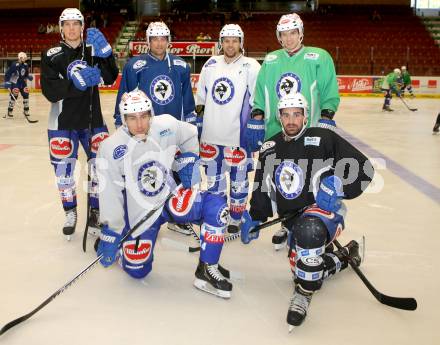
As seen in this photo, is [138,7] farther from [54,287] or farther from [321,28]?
[54,287]

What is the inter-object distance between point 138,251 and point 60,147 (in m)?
1.04

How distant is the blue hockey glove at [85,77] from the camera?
3273 millimetres

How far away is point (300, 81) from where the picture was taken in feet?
10.9

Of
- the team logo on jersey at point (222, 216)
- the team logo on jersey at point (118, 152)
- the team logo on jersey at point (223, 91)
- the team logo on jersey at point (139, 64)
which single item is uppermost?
the team logo on jersey at point (139, 64)

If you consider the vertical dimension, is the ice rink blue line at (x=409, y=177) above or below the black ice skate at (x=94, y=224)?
below

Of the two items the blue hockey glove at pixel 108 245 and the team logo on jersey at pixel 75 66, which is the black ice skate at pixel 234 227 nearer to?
the blue hockey glove at pixel 108 245

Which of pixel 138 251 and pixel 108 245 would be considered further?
pixel 138 251

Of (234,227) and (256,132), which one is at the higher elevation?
(256,132)

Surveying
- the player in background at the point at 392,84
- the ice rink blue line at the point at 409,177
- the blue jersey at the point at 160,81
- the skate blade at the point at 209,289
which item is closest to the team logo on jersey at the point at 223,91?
the blue jersey at the point at 160,81

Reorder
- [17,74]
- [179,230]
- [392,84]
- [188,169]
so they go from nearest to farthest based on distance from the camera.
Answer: [188,169], [179,230], [17,74], [392,84]

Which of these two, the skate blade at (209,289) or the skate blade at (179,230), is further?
the skate blade at (179,230)

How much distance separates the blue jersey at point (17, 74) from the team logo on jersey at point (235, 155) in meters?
7.17

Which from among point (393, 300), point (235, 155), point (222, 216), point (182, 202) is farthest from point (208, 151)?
point (393, 300)

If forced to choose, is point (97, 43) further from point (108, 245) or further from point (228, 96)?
point (108, 245)
